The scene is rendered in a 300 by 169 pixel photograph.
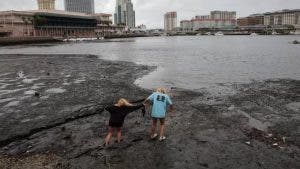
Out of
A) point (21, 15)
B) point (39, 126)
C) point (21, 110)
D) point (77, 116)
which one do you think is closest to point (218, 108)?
point (77, 116)

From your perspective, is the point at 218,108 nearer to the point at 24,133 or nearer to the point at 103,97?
the point at 103,97

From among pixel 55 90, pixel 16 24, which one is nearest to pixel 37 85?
pixel 55 90

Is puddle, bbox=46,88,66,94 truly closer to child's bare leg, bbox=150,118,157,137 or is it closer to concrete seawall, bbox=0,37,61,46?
child's bare leg, bbox=150,118,157,137

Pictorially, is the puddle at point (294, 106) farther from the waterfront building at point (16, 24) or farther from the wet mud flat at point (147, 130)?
the waterfront building at point (16, 24)

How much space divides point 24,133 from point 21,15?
173m

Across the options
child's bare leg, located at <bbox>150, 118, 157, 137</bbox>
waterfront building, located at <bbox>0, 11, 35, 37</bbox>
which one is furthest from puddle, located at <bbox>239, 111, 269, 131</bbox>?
waterfront building, located at <bbox>0, 11, 35, 37</bbox>

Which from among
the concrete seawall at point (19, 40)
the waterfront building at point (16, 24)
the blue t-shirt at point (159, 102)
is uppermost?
the waterfront building at point (16, 24)

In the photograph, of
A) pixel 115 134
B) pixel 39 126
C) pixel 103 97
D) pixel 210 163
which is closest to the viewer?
pixel 210 163

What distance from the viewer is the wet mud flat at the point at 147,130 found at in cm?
1189

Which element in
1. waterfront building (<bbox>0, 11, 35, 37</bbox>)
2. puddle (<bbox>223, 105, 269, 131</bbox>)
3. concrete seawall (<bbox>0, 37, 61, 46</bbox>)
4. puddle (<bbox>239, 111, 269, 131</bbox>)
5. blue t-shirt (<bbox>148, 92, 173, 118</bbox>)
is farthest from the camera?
waterfront building (<bbox>0, 11, 35, 37</bbox>)

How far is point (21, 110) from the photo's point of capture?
19.3m

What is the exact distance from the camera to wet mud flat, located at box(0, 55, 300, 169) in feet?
39.0

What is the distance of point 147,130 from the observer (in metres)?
15.0

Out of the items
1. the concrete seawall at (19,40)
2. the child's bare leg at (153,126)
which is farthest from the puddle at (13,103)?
the concrete seawall at (19,40)
